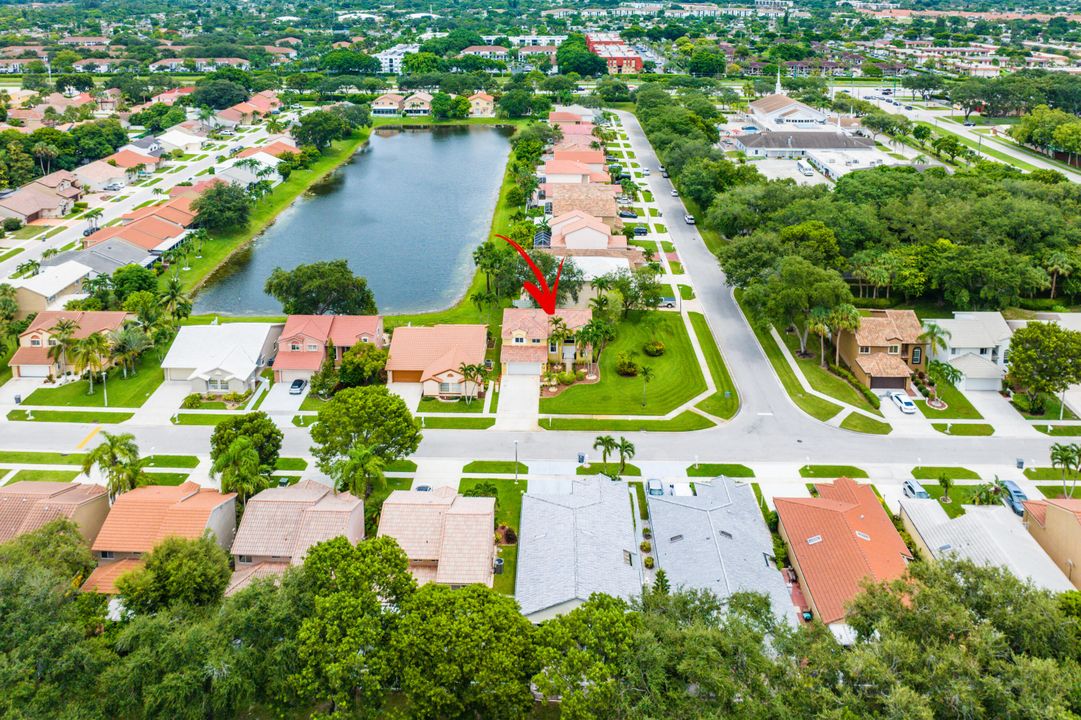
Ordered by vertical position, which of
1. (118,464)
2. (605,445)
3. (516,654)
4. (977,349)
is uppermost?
(977,349)

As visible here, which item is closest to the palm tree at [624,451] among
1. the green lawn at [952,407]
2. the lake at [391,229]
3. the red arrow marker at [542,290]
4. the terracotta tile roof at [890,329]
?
the red arrow marker at [542,290]

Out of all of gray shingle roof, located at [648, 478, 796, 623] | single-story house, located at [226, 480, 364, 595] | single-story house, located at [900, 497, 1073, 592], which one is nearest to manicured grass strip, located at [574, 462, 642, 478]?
gray shingle roof, located at [648, 478, 796, 623]

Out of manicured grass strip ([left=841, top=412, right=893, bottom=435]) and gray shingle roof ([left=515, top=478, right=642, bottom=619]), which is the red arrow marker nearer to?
manicured grass strip ([left=841, top=412, right=893, bottom=435])

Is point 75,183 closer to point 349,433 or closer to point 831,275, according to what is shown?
point 349,433

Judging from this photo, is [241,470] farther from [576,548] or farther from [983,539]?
[983,539]

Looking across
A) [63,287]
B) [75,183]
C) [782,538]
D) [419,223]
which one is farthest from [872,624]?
[75,183]

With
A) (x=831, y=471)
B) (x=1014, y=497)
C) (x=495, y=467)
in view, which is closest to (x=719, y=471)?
(x=831, y=471)

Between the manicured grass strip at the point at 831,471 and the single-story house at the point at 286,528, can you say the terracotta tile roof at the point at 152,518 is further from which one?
the manicured grass strip at the point at 831,471

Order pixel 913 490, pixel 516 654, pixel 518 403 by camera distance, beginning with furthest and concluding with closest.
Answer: pixel 518 403 → pixel 913 490 → pixel 516 654
